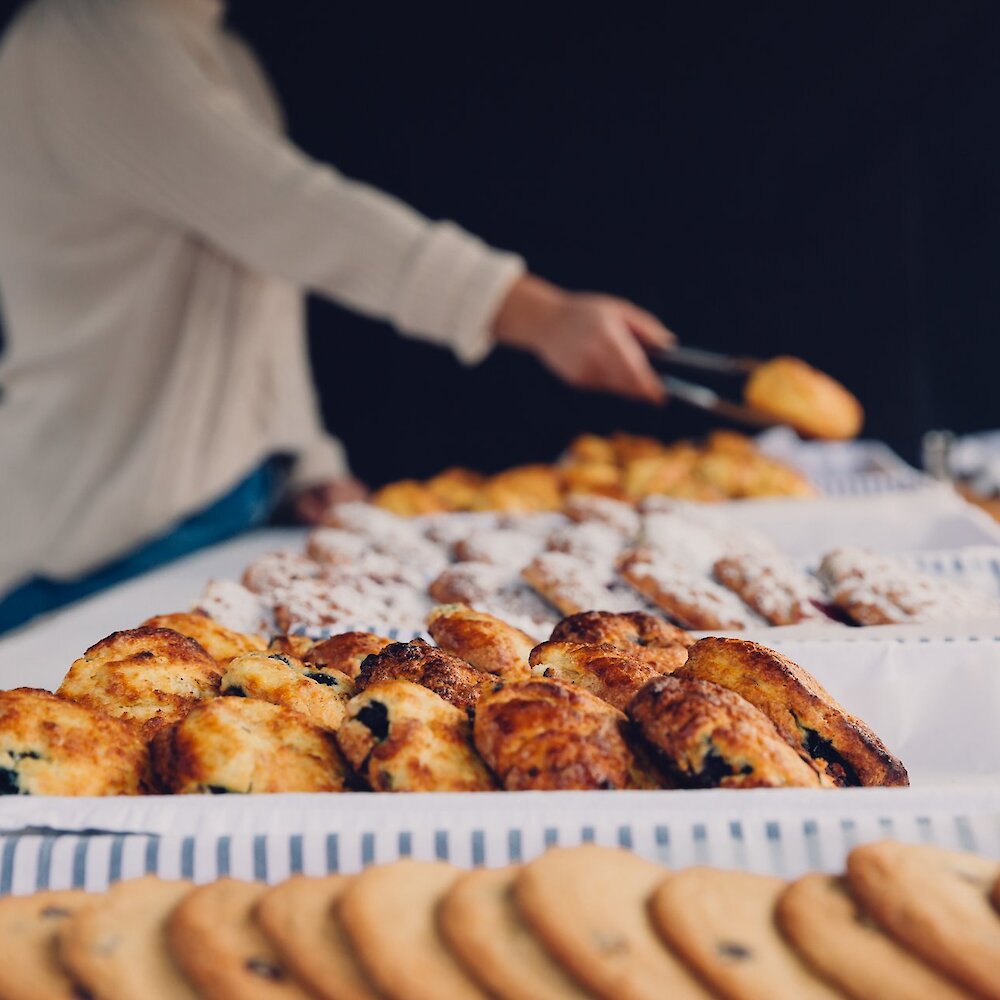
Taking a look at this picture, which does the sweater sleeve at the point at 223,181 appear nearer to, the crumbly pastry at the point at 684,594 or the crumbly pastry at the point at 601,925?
the crumbly pastry at the point at 684,594

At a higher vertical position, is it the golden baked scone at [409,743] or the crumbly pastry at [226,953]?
the crumbly pastry at [226,953]

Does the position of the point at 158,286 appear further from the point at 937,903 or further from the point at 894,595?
the point at 937,903

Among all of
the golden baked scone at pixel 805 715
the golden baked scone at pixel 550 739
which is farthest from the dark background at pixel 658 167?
the golden baked scone at pixel 550 739

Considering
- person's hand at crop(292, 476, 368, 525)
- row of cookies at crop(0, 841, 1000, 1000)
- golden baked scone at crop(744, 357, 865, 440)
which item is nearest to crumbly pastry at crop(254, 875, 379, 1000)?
row of cookies at crop(0, 841, 1000, 1000)

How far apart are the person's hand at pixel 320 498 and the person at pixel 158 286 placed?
12mm

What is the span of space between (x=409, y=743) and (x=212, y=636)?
55cm

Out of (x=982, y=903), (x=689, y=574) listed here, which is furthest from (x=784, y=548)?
(x=982, y=903)

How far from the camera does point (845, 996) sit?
0.73m

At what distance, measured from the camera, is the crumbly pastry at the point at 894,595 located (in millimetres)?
1716

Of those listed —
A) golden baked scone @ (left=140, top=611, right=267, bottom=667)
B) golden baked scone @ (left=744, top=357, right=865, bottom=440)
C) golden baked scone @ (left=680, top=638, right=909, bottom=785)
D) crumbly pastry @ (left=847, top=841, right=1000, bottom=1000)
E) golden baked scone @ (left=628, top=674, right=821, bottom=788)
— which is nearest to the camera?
crumbly pastry @ (left=847, top=841, right=1000, bottom=1000)

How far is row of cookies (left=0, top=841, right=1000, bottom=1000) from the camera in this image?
2.38 feet

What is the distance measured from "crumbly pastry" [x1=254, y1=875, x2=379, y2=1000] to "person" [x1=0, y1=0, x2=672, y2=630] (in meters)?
2.14

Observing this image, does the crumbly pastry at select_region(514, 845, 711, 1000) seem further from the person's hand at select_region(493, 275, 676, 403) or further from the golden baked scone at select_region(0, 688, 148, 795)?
the person's hand at select_region(493, 275, 676, 403)

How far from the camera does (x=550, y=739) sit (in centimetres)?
99
